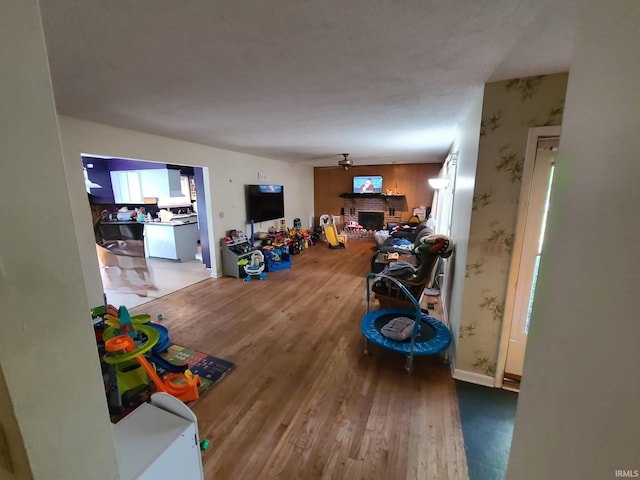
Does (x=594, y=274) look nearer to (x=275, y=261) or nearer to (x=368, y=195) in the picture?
(x=275, y=261)

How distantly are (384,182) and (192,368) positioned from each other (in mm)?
6961

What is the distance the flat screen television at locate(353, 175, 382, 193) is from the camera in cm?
790

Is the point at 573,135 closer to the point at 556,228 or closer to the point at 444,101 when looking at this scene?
the point at 556,228

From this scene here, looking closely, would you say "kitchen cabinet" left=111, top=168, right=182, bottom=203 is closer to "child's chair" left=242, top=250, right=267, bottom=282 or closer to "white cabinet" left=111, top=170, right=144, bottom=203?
"white cabinet" left=111, top=170, right=144, bottom=203

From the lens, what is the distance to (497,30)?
124 centimetres

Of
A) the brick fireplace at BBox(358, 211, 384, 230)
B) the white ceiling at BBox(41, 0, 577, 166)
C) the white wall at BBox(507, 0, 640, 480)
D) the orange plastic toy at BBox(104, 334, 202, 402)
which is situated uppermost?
the white ceiling at BBox(41, 0, 577, 166)

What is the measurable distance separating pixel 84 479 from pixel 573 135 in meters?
1.49

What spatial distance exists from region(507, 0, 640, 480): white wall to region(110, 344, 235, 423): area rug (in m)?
2.17

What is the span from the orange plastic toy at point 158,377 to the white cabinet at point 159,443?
0.63 meters

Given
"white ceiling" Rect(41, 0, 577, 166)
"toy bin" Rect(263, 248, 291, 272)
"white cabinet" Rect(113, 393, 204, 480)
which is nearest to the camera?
"white cabinet" Rect(113, 393, 204, 480)

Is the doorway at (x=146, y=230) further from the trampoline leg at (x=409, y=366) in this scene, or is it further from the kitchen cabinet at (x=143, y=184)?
the trampoline leg at (x=409, y=366)

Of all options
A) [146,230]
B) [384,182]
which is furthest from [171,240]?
[384,182]

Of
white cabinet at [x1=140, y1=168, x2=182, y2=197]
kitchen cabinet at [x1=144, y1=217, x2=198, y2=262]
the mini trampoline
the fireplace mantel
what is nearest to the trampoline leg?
the mini trampoline

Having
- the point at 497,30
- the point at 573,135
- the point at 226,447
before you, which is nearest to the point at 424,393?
the point at 226,447
